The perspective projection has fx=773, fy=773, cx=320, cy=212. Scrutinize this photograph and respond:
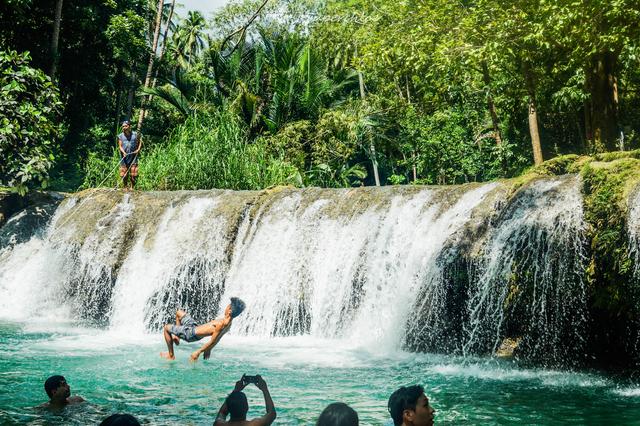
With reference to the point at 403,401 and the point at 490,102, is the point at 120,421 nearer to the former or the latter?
the point at 403,401

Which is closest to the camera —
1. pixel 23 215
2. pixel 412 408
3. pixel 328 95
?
pixel 412 408

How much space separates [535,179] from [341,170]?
563 inches

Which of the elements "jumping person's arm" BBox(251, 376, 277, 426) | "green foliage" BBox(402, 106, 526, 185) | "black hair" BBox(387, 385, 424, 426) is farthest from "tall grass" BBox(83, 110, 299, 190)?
"black hair" BBox(387, 385, 424, 426)

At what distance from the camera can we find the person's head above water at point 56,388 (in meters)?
6.59

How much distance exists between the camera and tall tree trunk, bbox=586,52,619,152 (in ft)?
49.1

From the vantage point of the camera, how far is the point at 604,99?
1520cm

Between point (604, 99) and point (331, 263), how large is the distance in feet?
21.9

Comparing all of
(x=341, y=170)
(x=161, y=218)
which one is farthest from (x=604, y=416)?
(x=341, y=170)

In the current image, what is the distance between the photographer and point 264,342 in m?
11.9

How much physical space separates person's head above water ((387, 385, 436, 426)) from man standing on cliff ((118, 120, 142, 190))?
1286 cm

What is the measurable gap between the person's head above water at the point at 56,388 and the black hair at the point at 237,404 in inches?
94.1

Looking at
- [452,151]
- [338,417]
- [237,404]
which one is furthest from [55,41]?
[338,417]

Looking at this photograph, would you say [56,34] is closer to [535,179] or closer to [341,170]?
[341,170]

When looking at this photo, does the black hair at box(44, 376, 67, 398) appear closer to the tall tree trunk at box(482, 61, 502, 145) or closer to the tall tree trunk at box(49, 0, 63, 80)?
the tall tree trunk at box(49, 0, 63, 80)
